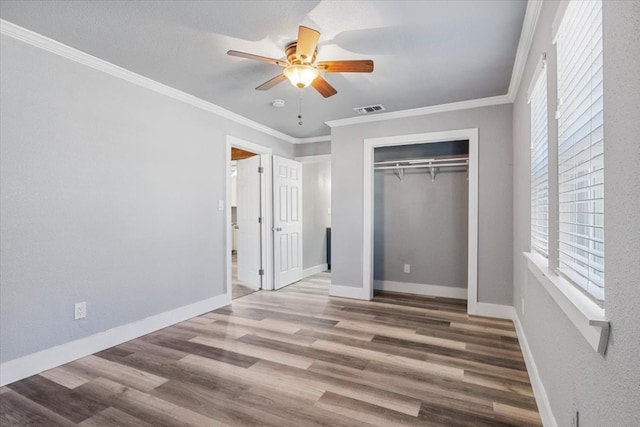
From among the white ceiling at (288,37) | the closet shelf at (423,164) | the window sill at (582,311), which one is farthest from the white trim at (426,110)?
the window sill at (582,311)

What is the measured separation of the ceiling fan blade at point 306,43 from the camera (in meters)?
2.01

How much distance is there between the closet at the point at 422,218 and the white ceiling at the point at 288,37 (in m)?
1.24

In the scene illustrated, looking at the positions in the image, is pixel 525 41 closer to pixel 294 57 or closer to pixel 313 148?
pixel 294 57

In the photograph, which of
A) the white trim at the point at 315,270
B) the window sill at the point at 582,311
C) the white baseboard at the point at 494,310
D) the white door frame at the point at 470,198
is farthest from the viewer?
the white trim at the point at 315,270

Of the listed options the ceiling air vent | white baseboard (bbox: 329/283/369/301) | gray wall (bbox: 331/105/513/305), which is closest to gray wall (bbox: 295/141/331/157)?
the ceiling air vent

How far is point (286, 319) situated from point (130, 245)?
1.74 metres

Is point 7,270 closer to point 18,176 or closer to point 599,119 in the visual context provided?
point 18,176

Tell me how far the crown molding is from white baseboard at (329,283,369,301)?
261 cm

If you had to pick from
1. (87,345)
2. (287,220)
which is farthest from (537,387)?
(287,220)

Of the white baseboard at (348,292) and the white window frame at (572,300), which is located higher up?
the white window frame at (572,300)

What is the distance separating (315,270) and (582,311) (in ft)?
17.5

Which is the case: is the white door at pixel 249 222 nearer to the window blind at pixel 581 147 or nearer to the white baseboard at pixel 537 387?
the white baseboard at pixel 537 387

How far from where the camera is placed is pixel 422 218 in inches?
185

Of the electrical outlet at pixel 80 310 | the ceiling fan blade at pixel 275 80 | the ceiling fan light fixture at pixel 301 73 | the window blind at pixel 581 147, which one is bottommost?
the electrical outlet at pixel 80 310
